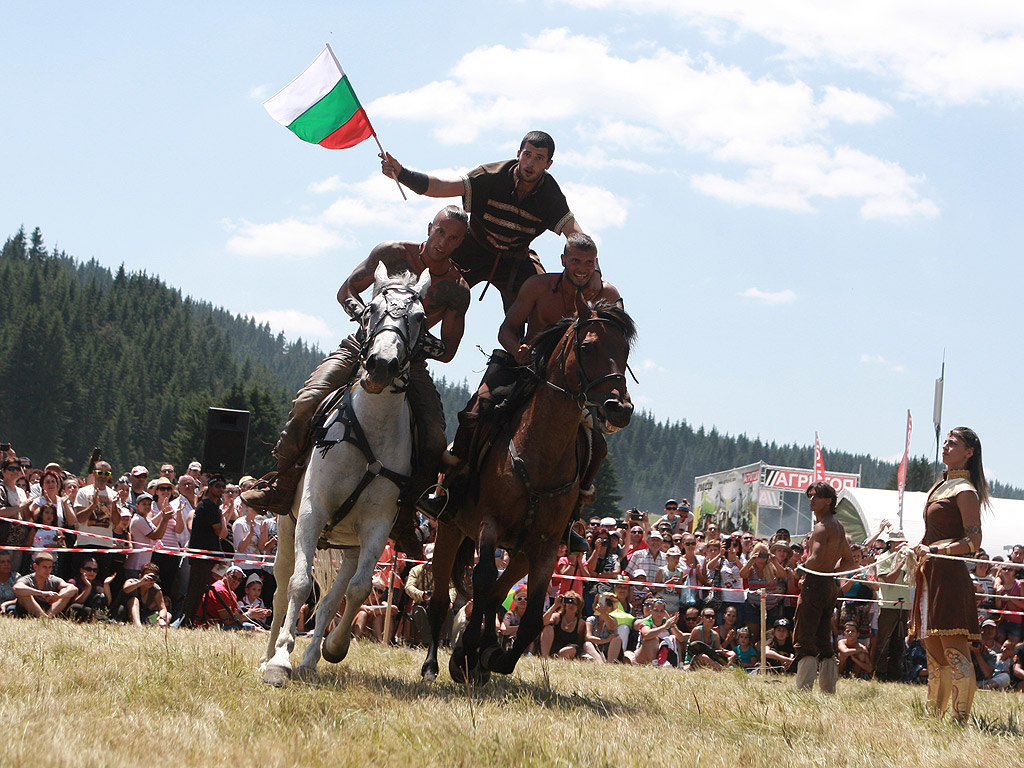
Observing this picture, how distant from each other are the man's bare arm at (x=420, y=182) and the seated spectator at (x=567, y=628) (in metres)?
6.46

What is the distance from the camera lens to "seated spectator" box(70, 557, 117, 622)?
12.6m

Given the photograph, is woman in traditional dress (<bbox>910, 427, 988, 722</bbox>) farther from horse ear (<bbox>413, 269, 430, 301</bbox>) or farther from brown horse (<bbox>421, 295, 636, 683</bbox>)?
horse ear (<bbox>413, 269, 430, 301</bbox>)

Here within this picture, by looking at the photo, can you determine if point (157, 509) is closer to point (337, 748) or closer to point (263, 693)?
point (263, 693)

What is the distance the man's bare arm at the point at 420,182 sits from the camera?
9328 millimetres

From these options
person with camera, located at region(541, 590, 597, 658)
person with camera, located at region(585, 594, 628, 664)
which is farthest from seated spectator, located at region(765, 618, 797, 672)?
person with camera, located at region(541, 590, 597, 658)

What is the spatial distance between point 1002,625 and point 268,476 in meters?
12.9

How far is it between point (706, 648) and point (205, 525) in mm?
6944

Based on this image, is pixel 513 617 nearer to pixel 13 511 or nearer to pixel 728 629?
pixel 728 629

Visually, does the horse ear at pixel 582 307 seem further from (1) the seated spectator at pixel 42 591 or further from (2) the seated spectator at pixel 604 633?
(1) the seated spectator at pixel 42 591

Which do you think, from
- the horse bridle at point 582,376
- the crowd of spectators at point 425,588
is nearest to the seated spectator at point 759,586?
the crowd of spectators at point 425,588

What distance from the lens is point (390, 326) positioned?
23.1 ft

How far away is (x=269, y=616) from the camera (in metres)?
13.8

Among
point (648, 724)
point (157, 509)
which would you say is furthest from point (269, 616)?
point (648, 724)

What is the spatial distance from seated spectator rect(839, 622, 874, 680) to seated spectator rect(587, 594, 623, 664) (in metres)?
3.60
